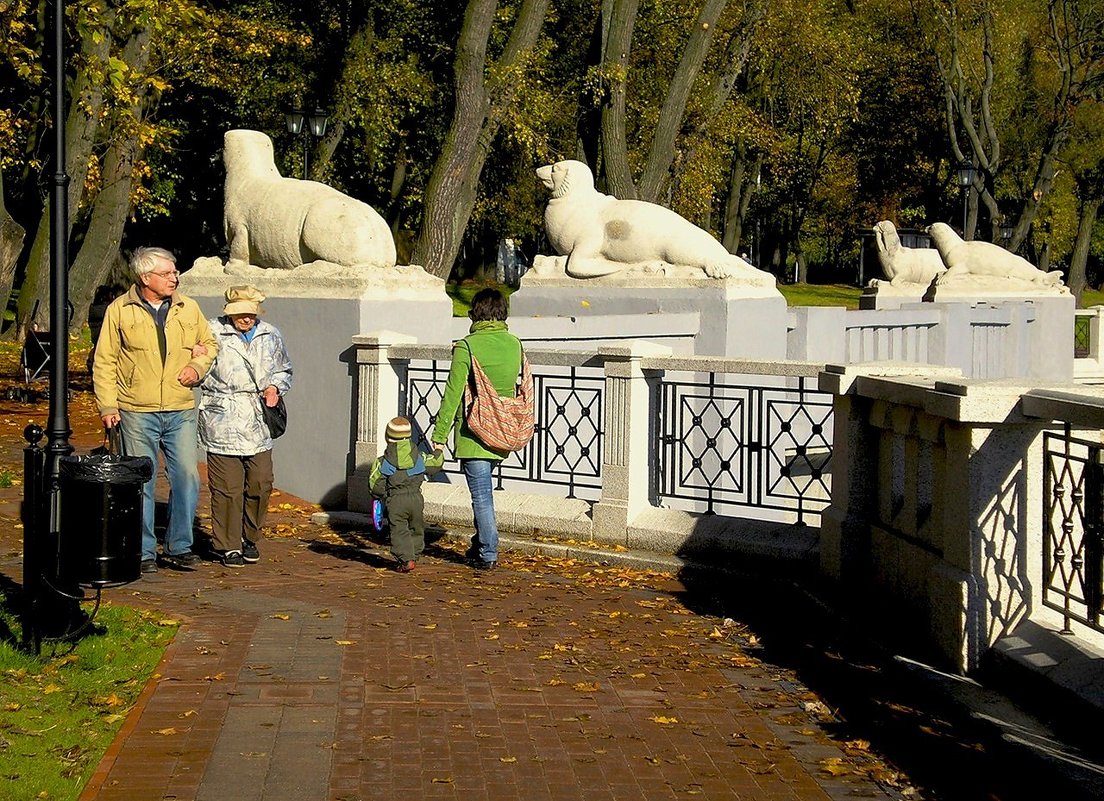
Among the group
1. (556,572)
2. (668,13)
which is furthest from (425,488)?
(668,13)

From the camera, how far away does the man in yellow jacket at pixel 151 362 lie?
933cm

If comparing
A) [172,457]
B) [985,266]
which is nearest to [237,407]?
[172,457]

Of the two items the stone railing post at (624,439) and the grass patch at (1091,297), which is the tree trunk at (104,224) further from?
the grass patch at (1091,297)

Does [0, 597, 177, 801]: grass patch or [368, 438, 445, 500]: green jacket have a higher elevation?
[368, 438, 445, 500]: green jacket

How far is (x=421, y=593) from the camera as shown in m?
9.30

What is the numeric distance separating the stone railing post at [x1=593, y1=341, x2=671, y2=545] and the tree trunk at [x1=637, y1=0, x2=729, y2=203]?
15120 mm

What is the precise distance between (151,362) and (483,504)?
90.5 inches

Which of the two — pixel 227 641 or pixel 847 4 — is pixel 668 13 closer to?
pixel 847 4

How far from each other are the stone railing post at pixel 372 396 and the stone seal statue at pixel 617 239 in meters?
4.83

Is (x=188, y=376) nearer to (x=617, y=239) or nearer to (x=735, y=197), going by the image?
(x=617, y=239)

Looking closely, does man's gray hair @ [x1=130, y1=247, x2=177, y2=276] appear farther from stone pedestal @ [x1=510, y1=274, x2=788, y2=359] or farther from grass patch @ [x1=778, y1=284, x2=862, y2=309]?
grass patch @ [x1=778, y1=284, x2=862, y2=309]

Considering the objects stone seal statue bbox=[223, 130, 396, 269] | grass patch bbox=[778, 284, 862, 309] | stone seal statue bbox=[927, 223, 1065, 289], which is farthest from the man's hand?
grass patch bbox=[778, 284, 862, 309]

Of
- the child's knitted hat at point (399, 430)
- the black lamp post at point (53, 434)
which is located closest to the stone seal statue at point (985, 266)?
the child's knitted hat at point (399, 430)

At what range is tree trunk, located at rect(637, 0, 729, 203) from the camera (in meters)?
25.9
